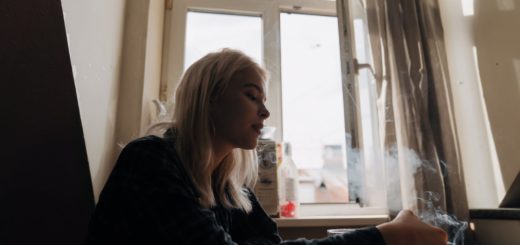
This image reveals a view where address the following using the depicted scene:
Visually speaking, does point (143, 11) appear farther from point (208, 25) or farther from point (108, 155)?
point (108, 155)

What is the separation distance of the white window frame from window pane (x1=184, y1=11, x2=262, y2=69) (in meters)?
0.03

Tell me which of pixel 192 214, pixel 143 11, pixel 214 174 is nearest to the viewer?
pixel 192 214

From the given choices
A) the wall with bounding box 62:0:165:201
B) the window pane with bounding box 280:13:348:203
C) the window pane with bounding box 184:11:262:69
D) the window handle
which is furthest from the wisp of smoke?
the wall with bounding box 62:0:165:201

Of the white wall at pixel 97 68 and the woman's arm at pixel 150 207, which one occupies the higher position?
the white wall at pixel 97 68

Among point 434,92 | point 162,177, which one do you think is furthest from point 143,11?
point 434,92

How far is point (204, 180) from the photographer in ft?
2.68

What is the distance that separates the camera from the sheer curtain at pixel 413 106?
4.38ft

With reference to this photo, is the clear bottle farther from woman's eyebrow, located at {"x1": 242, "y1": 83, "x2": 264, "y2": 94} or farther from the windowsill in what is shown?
woman's eyebrow, located at {"x1": 242, "y1": 83, "x2": 264, "y2": 94}

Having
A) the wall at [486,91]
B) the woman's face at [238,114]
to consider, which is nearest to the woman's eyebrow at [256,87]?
the woman's face at [238,114]

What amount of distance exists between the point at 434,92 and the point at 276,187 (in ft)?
2.52

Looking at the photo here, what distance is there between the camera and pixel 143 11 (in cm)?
142

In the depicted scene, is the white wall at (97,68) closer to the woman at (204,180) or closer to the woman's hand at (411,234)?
the woman at (204,180)

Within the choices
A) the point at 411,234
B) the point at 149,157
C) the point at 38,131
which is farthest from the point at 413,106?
the point at 38,131

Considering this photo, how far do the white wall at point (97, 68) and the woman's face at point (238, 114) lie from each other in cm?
38
